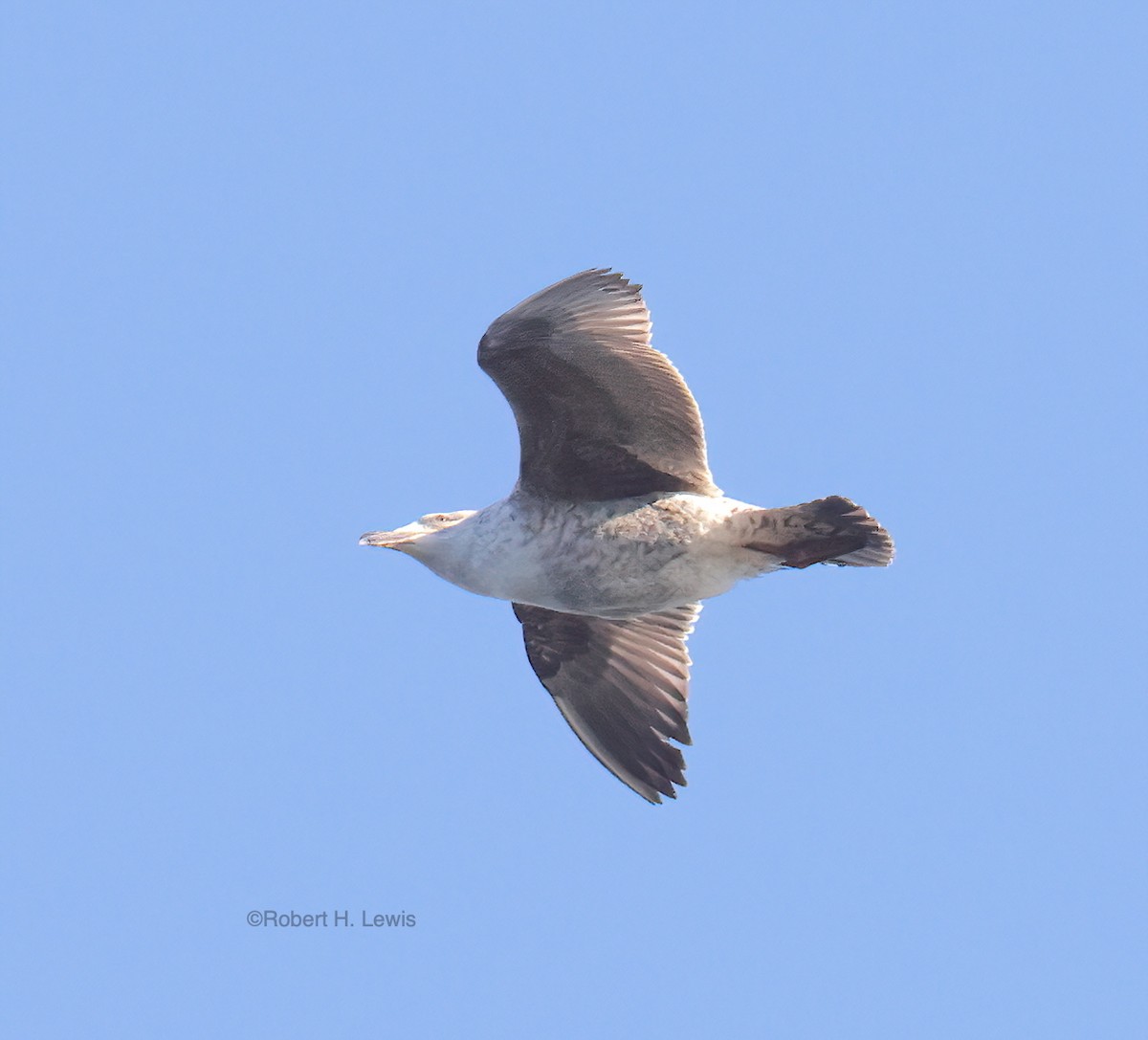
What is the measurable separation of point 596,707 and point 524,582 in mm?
1127

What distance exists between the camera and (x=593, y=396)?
892cm

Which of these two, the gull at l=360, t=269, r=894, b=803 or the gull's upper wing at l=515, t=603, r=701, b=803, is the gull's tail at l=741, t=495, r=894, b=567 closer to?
the gull at l=360, t=269, r=894, b=803

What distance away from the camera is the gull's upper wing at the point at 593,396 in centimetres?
870

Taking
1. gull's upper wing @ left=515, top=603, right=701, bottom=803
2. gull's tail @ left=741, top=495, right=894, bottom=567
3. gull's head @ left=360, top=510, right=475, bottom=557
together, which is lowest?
gull's upper wing @ left=515, top=603, right=701, bottom=803

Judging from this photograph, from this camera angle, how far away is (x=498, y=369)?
882 centimetres

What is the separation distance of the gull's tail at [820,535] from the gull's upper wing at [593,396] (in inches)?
17.0

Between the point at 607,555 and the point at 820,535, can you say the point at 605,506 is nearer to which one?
the point at 607,555

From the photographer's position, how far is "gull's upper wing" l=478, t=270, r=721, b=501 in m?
8.70

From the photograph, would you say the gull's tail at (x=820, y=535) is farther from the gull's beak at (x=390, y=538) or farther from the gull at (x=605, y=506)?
the gull's beak at (x=390, y=538)

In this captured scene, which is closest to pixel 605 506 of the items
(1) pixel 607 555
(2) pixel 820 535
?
(1) pixel 607 555

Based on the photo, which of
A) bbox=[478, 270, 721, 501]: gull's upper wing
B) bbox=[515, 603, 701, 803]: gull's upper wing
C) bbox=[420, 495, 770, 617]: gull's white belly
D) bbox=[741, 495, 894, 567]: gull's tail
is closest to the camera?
bbox=[741, 495, 894, 567]: gull's tail

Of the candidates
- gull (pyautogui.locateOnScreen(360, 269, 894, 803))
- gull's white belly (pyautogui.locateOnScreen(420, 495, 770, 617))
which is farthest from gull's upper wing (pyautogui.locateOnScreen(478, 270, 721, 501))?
gull's white belly (pyautogui.locateOnScreen(420, 495, 770, 617))

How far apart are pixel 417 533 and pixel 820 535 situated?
6.80 feet

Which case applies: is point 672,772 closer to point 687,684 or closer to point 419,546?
point 687,684
